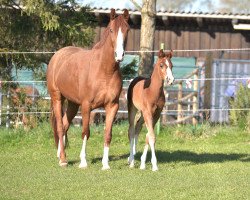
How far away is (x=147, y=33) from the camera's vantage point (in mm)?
18531

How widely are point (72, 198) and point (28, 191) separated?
851 millimetres

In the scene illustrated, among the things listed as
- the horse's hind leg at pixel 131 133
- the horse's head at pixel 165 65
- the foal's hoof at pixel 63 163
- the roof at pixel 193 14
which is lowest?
the foal's hoof at pixel 63 163

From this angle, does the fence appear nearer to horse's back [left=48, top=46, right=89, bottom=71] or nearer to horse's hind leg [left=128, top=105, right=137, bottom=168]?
horse's back [left=48, top=46, right=89, bottom=71]

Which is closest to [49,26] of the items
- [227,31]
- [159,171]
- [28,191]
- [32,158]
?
[32,158]

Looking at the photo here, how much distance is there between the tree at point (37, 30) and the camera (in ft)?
61.4

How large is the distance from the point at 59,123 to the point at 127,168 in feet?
6.08

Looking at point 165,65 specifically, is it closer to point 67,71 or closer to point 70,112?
point 67,71

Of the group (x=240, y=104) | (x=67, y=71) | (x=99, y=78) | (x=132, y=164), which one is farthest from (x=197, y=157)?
(x=240, y=104)

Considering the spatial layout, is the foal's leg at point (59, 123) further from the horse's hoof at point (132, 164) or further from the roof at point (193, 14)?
the roof at point (193, 14)

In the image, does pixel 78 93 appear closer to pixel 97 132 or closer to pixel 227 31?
pixel 97 132

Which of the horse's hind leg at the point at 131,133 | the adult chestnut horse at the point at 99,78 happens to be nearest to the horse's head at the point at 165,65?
the adult chestnut horse at the point at 99,78

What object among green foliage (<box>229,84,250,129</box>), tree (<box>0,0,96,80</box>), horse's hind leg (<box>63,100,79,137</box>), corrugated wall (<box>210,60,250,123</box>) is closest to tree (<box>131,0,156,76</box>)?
tree (<box>0,0,96,80</box>)

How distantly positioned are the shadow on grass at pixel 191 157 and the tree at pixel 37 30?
180 inches

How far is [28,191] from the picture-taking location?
34.2 ft
